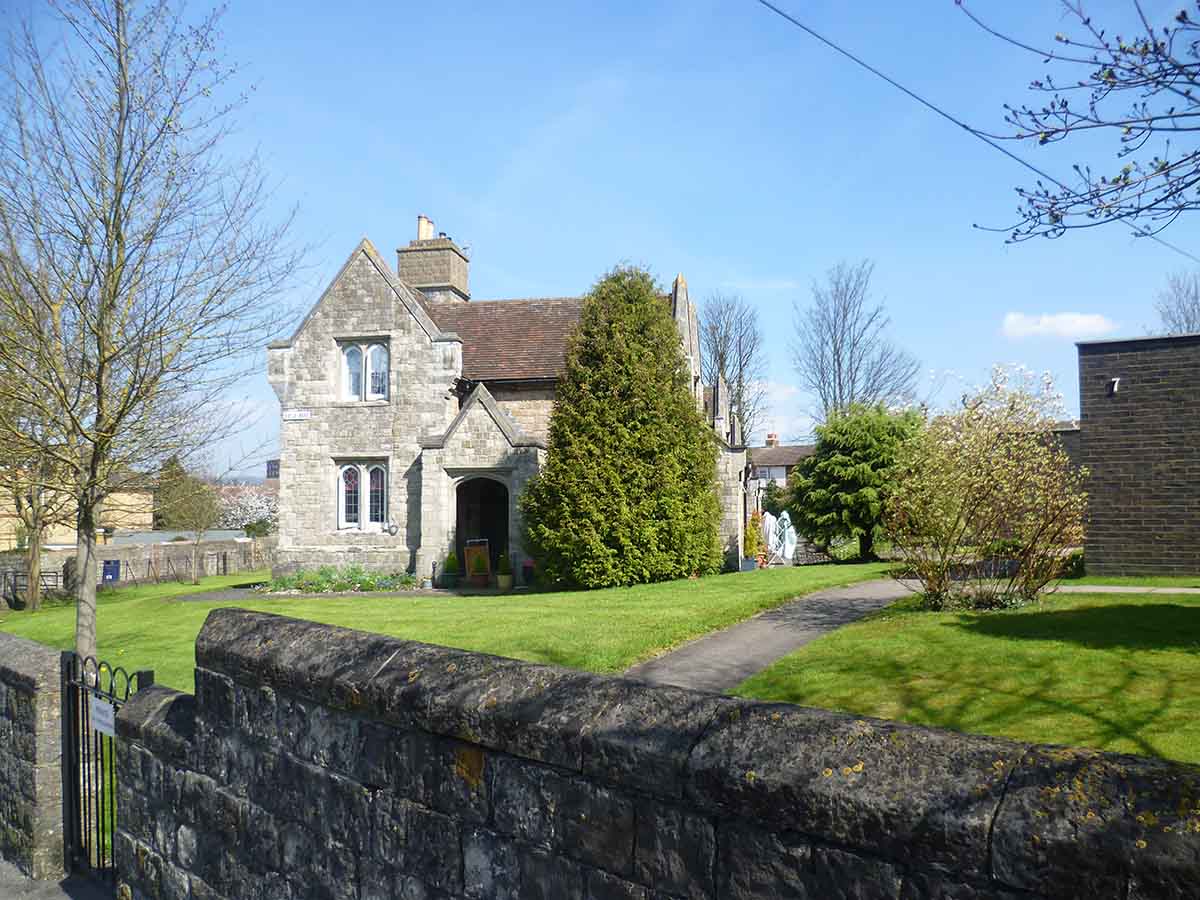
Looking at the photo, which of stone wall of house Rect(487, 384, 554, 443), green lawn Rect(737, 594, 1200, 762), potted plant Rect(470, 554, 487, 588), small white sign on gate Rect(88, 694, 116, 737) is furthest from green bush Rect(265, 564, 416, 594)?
small white sign on gate Rect(88, 694, 116, 737)

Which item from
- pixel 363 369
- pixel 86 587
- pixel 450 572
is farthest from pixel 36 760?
pixel 363 369

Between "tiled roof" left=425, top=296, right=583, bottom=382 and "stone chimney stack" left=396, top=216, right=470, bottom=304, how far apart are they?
141cm

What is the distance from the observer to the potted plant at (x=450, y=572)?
2355 centimetres

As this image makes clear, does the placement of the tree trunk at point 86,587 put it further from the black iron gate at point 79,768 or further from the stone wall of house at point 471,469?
the stone wall of house at point 471,469

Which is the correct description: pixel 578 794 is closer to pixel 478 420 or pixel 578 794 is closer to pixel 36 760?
pixel 36 760

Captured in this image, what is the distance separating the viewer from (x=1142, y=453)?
17.5m

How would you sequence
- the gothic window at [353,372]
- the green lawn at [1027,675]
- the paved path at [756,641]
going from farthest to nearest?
the gothic window at [353,372]
the paved path at [756,641]
the green lawn at [1027,675]

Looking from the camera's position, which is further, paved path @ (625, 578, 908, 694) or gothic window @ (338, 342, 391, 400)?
gothic window @ (338, 342, 391, 400)

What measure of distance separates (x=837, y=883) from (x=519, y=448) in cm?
2127

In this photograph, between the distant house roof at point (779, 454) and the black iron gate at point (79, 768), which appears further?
the distant house roof at point (779, 454)

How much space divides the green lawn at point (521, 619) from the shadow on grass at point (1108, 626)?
398 cm

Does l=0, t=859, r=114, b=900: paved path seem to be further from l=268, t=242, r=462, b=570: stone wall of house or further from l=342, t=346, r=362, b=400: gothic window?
l=342, t=346, r=362, b=400: gothic window

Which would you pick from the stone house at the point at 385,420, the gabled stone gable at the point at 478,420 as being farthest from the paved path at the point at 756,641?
the gabled stone gable at the point at 478,420

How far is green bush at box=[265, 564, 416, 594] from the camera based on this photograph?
23.3 metres
